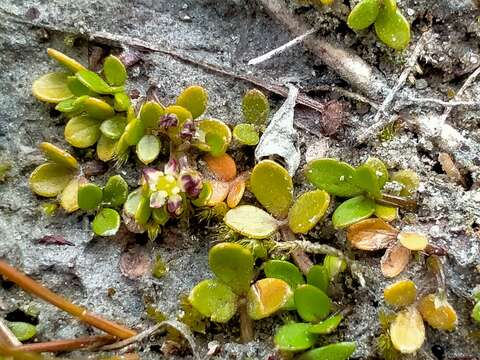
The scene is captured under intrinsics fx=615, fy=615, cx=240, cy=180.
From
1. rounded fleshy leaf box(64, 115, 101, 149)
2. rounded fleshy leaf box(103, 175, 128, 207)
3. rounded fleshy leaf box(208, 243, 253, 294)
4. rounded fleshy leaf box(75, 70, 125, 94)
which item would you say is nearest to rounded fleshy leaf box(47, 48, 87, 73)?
rounded fleshy leaf box(75, 70, 125, 94)

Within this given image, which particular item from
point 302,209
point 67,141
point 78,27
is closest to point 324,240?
point 302,209

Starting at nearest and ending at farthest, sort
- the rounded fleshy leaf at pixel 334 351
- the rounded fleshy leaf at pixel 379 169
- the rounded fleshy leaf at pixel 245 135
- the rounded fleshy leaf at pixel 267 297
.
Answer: the rounded fleshy leaf at pixel 334 351
the rounded fleshy leaf at pixel 267 297
the rounded fleshy leaf at pixel 379 169
the rounded fleshy leaf at pixel 245 135

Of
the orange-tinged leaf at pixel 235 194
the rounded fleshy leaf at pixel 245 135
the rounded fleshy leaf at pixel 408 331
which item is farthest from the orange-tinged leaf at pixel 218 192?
the rounded fleshy leaf at pixel 408 331

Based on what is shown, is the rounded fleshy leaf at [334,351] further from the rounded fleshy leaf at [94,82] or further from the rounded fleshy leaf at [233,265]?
the rounded fleshy leaf at [94,82]

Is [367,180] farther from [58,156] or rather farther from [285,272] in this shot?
[58,156]

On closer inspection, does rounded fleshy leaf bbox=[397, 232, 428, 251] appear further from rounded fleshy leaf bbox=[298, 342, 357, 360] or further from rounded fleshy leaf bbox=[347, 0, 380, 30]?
rounded fleshy leaf bbox=[347, 0, 380, 30]

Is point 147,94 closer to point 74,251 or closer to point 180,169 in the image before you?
point 180,169
